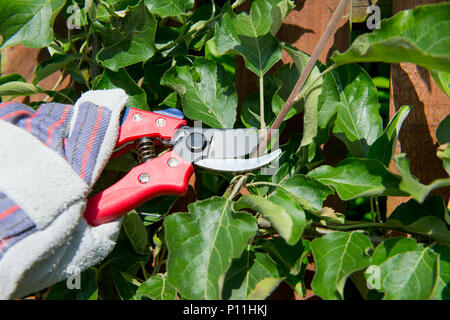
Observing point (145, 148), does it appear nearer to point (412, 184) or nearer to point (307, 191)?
point (307, 191)

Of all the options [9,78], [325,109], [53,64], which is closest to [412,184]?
[325,109]

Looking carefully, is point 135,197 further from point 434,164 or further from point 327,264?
point 434,164

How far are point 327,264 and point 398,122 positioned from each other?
0.31m

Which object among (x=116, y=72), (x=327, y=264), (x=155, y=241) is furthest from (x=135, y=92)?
(x=327, y=264)

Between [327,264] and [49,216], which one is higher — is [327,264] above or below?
below

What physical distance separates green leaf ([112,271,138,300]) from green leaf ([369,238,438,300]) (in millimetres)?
497

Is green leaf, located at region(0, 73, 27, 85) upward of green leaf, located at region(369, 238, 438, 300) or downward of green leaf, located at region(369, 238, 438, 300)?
upward

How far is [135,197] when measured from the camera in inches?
27.2

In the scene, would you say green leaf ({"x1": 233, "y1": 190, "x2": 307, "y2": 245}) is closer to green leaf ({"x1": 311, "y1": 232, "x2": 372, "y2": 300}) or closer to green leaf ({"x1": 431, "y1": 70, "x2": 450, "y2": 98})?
green leaf ({"x1": 311, "y1": 232, "x2": 372, "y2": 300})

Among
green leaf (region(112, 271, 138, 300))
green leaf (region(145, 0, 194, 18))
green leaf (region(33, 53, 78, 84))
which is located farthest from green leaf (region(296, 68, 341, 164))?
green leaf (region(33, 53, 78, 84))

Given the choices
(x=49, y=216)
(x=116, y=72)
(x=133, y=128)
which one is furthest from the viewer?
(x=116, y=72)

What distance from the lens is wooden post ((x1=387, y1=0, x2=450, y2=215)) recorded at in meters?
0.88

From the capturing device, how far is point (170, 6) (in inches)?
34.6

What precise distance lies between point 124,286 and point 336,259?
458 mm
